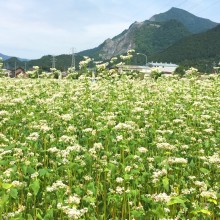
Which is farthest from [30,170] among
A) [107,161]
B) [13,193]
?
[107,161]

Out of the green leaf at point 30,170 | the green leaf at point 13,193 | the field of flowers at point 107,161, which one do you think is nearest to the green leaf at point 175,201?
the field of flowers at point 107,161

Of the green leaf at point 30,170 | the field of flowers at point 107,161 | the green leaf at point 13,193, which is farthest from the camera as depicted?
the green leaf at point 30,170

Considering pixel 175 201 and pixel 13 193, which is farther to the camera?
pixel 13 193

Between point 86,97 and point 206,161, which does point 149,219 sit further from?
point 86,97

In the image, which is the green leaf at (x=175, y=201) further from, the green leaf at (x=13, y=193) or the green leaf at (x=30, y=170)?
the green leaf at (x=30, y=170)

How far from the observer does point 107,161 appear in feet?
25.1

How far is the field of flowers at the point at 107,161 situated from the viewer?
5871 mm

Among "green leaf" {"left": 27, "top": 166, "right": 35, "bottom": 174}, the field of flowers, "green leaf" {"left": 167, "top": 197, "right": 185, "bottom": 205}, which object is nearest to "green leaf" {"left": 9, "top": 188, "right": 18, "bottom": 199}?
the field of flowers

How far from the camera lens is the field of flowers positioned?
587cm

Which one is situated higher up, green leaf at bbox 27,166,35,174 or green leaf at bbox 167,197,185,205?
green leaf at bbox 27,166,35,174

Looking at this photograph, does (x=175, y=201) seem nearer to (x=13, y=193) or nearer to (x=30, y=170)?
(x=13, y=193)

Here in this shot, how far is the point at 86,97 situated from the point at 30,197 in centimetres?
710

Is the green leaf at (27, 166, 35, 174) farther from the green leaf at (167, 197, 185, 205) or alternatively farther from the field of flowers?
the green leaf at (167, 197, 185, 205)

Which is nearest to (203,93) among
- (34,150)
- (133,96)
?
(133,96)
